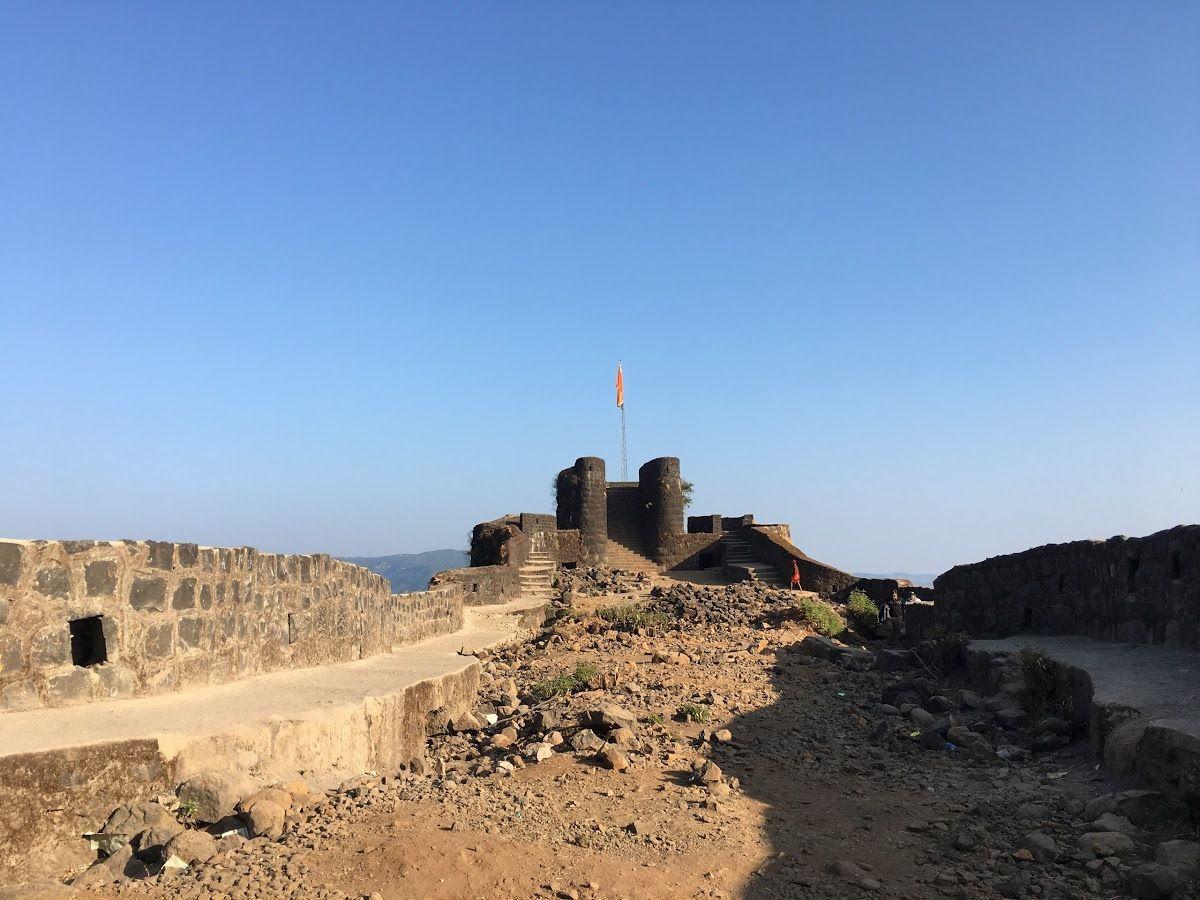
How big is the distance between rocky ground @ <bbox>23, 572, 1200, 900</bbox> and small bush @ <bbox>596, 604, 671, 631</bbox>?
459 cm

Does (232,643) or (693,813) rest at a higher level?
(232,643)

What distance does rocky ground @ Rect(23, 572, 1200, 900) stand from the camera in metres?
4.03

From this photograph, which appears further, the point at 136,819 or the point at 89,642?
the point at 89,642

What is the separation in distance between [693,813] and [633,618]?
359 inches

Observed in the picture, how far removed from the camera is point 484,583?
60.1ft

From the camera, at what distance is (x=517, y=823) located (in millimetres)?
4762

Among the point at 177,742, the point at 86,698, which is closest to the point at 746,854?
the point at 177,742

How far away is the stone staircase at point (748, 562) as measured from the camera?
22.0 m

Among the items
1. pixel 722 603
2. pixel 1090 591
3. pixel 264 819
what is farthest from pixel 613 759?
pixel 722 603

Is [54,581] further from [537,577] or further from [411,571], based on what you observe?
[411,571]

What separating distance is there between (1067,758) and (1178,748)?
1657 mm

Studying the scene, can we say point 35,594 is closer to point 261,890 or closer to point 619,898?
point 261,890

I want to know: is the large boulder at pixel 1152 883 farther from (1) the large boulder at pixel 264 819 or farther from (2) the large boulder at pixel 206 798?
(2) the large boulder at pixel 206 798

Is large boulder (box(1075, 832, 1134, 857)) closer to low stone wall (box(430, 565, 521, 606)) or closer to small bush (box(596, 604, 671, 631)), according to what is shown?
small bush (box(596, 604, 671, 631))
